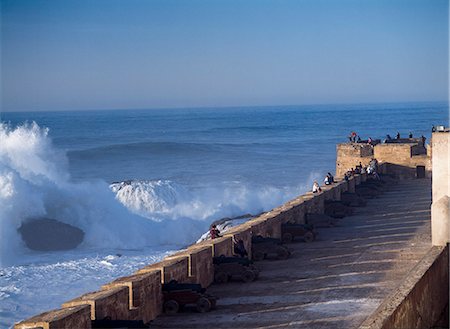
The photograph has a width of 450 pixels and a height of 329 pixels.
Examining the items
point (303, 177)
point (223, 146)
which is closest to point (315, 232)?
point (303, 177)

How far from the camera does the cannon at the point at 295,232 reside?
1755cm

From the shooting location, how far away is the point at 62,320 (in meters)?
8.63

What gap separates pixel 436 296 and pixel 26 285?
1636 centimetres

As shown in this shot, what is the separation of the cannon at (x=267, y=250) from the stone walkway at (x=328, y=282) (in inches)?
7.6

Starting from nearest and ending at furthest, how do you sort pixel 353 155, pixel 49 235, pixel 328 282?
1. pixel 328 282
2. pixel 353 155
3. pixel 49 235

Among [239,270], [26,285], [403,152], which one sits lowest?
[26,285]

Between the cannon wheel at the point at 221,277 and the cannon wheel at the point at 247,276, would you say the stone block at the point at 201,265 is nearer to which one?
the cannon wheel at the point at 221,277

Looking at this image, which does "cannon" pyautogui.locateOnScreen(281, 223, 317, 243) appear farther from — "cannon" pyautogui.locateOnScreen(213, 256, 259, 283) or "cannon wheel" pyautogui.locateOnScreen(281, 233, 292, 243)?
"cannon" pyautogui.locateOnScreen(213, 256, 259, 283)

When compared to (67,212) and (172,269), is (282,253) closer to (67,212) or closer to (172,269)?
(172,269)

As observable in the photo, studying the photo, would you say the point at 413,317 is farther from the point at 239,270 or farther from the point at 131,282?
the point at 239,270

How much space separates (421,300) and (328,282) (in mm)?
4331

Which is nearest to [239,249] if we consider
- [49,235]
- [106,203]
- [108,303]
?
[108,303]

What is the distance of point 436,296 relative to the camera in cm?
978

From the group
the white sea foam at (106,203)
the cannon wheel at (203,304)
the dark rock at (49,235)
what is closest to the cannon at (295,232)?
the cannon wheel at (203,304)
